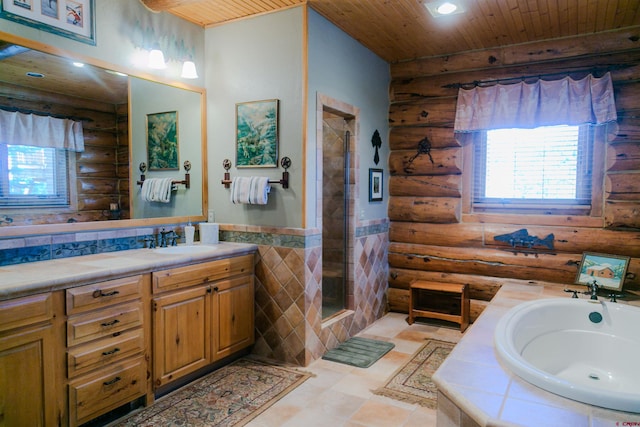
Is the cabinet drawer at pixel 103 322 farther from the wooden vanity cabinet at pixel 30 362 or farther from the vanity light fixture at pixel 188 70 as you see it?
the vanity light fixture at pixel 188 70

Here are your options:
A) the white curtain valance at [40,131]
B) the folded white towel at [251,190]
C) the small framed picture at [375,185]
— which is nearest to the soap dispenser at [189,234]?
the folded white towel at [251,190]

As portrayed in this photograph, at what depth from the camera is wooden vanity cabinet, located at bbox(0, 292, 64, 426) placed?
2.00 metres

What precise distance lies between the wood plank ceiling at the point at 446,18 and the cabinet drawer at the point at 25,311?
216 centimetres

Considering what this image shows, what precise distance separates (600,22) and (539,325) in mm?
2527

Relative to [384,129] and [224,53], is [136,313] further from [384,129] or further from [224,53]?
[384,129]

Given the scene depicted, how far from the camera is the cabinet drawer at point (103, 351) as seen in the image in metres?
2.28

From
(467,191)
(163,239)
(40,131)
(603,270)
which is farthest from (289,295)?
(603,270)

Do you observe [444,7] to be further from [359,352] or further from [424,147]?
[359,352]

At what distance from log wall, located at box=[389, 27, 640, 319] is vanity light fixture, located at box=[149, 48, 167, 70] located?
2.46 meters

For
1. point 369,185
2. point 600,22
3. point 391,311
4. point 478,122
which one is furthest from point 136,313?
point 600,22

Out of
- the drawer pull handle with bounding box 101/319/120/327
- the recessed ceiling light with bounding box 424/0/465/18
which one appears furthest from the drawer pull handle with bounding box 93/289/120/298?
the recessed ceiling light with bounding box 424/0/465/18

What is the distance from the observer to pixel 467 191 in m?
4.43

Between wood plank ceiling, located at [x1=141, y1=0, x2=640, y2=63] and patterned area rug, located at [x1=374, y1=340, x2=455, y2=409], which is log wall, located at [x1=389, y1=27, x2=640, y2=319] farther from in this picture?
patterned area rug, located at [x1=374, y1=340, x2=455, y2=409]

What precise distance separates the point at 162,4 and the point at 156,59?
38cm
